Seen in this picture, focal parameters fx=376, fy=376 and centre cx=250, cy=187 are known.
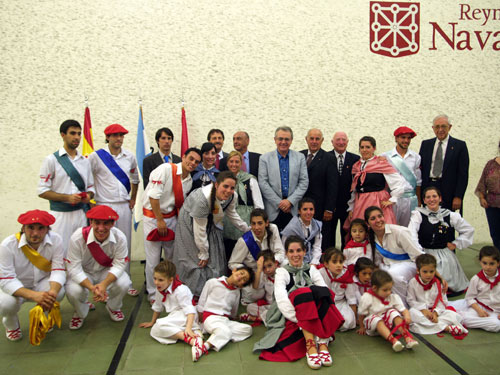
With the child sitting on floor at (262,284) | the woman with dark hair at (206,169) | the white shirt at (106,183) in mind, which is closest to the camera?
the child sitting on floor at (262,284)

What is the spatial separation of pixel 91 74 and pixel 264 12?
2.32 metres

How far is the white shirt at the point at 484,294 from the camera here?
8.69 ft

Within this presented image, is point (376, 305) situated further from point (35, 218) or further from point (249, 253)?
point (35, 218)

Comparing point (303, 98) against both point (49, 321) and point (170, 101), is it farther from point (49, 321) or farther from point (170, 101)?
point (49, 321)

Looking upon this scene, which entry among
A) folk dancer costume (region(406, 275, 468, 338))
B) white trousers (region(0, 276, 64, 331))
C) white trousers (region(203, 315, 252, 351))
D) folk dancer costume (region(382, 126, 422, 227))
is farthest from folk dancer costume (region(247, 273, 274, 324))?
folk dancer costume (region(382, 126, 422, 227))

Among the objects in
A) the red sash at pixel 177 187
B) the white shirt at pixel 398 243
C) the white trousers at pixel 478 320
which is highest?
the red sash at pixel 177 187

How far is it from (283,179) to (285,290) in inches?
51.4

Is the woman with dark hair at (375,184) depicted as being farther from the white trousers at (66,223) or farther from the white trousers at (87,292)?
the white trousers at (66,223)

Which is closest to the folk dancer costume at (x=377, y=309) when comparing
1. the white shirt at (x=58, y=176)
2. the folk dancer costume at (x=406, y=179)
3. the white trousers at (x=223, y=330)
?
the white trousers at (x=223, y=330)

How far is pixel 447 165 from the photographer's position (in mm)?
3727

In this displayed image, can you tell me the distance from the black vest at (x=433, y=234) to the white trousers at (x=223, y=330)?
5.72ft

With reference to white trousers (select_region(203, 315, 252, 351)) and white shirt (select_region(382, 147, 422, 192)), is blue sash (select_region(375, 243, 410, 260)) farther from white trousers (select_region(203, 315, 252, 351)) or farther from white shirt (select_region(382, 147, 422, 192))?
white trousers (select_region(203, 315, 252, 351))

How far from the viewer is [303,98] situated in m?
4.98

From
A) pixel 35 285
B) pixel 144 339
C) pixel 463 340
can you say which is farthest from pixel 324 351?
pixel 35 285
